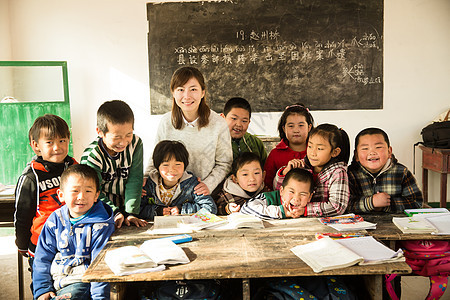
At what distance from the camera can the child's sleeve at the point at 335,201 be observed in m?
2.25

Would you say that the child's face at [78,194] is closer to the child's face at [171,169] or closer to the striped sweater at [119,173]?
the striped sweater at [119,173]

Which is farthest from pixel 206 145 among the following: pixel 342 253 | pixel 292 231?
pixel 342 253

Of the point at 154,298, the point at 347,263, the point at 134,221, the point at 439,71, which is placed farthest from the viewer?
the point at 439,71

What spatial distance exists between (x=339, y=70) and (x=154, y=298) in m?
3.82

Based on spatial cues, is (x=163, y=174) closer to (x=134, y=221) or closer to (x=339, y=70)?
(x=134, y=221)

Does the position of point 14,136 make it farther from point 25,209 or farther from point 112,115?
point 112,115

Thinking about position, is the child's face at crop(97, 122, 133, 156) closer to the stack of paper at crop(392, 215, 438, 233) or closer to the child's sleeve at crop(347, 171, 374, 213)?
the child's sleeve at crop(347, 171, 374, 213)

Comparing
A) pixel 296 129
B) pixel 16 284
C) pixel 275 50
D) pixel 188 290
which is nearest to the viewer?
pixel 188 290

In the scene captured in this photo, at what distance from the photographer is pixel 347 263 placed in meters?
1.58

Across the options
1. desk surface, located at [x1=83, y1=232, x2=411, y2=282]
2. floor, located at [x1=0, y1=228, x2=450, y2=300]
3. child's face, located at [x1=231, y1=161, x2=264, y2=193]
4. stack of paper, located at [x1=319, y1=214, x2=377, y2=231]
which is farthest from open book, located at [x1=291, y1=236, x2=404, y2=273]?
floor, located at [x1=0, y1=228, x2=450, y2=300]

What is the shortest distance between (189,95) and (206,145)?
12.5 inches

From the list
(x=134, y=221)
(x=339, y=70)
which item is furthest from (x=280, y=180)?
(x=339, y=70)

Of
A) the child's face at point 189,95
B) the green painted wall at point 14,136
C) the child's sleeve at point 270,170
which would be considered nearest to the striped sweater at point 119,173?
the child's face at point 189,95

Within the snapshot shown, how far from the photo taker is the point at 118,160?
7.57 feet
